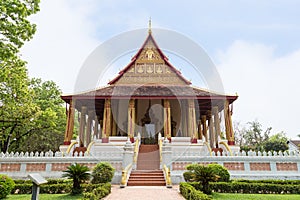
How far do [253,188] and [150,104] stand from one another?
1253 cm

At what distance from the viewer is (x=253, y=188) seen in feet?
25.2

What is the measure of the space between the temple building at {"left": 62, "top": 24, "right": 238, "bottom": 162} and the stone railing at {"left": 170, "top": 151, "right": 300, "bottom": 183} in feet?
15.4

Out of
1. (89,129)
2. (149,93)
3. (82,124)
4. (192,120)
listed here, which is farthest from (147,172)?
(89,129)

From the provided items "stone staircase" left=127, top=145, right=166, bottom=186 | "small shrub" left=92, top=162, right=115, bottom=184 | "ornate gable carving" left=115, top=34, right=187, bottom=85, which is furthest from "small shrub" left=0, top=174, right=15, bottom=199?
"ornate gable carving" left=115, top=34, right=187, bottom=85

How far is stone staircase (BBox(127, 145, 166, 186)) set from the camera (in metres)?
8.98

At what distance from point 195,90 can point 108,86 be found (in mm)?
6870

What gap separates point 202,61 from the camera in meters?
12.6

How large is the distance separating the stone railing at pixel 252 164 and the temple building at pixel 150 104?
4.70m

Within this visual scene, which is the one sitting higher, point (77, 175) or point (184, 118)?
point (184, 118)

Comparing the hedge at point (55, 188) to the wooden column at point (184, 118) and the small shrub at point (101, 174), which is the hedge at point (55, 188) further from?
the wooden column at point (184, 118)

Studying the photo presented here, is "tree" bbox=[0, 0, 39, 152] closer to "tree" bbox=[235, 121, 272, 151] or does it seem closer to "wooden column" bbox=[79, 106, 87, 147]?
"wooden column" bbox=[79, 106, 87, 147]

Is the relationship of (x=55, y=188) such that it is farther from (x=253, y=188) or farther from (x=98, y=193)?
(x=253, y=188)

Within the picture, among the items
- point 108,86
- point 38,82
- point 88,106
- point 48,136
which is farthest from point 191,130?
point 38,82

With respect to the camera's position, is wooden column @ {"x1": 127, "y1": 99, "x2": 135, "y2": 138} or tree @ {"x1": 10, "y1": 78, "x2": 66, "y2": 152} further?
tree @ {"x1": 10, "y1": 78, "x2": 66, "y2": 152}
